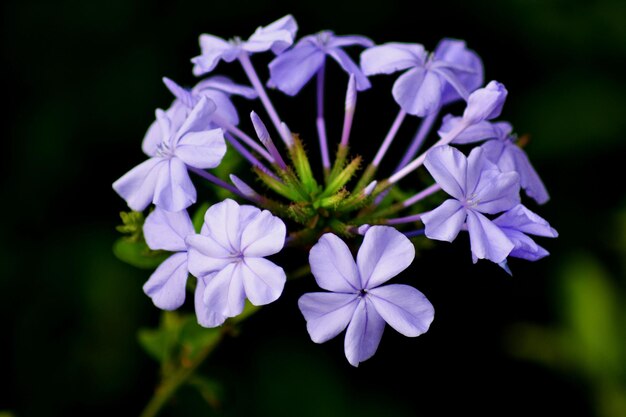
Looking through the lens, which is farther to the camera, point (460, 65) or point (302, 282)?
point (302, 282)

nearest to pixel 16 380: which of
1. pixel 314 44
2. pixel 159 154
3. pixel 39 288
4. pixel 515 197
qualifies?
pixel 39 288

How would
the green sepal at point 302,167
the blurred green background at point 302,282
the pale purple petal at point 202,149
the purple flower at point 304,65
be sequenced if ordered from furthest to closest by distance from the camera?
the blurred green background at point 302,282 < the purple flower at point 304,65 < the green sepal at point 302,167 < the pale purple petal at point 202,149

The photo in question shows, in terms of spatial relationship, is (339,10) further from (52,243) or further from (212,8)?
(52,243)

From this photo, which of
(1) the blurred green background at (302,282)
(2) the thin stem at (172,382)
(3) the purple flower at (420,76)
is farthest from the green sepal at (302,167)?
(1) the blurred green background at (302,282)

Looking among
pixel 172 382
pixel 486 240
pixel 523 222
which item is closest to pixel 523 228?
pixel 523 222

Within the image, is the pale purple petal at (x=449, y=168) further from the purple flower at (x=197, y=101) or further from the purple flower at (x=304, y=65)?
the purple flower at (x=197, y=101)

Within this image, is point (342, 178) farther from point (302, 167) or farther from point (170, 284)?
point (170, 284)

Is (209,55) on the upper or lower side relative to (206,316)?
upper
